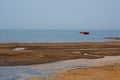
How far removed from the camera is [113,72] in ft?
83.1

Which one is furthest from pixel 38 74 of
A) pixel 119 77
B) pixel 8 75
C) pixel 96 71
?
pixel 119 77

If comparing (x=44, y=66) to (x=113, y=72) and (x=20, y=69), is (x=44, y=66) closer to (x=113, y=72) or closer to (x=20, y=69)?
(x=20, y=69)

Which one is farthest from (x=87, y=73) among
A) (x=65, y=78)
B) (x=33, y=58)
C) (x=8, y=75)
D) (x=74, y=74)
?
(x=33, y=58)

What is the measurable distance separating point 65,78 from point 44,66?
330 inches

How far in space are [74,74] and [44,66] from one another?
22.0ft

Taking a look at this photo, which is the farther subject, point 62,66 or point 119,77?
→ point 62,66

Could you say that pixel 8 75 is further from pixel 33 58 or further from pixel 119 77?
pixel 33 58

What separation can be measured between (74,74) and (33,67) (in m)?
6.57

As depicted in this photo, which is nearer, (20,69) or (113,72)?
(113,72)

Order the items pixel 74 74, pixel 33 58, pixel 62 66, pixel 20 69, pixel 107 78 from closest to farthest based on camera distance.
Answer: pixel 107 78
pixel 74 74
pixel 20 69
pixel 62 66
pixel 33 58

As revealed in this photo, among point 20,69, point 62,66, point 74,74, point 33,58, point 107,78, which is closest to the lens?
point 107,78

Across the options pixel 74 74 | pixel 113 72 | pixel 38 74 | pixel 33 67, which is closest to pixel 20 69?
pixel 33 67

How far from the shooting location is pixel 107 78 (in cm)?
2250

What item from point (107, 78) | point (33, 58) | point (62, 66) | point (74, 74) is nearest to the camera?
point (107, 78)
